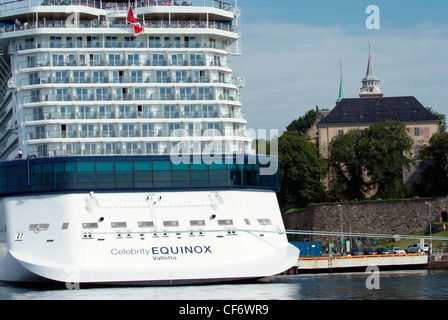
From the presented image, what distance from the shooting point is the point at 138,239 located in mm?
60031

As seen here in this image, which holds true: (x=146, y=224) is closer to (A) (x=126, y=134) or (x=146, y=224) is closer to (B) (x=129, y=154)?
(B) (x=129, y=154)

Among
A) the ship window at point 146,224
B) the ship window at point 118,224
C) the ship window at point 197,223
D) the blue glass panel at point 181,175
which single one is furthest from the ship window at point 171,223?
the blue glass panel at point 181,175

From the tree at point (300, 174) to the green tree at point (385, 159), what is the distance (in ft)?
26.6

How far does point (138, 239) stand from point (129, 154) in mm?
6826

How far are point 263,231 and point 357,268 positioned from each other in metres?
22.7

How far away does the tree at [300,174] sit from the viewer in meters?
138

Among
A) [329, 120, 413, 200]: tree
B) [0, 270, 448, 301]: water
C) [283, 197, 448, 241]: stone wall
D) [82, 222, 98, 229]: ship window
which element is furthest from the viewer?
[329, 120, 413, 200]: tree

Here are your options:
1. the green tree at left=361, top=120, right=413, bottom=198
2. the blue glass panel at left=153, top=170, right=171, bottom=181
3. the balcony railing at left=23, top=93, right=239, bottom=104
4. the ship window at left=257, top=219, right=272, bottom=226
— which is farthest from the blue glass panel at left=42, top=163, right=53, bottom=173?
the green tree at left=361, top=120, right=413, bottom=198

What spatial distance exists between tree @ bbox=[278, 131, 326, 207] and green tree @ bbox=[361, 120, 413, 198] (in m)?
8.11

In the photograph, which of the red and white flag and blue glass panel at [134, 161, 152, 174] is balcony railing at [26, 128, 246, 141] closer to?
blue glass panel at [134, 161, 152, 174]

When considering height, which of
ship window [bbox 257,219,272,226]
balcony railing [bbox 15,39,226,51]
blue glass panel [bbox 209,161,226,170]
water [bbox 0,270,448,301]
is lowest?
water [bbox 0,270,448,301]

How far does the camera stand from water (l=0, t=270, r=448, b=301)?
5419cm

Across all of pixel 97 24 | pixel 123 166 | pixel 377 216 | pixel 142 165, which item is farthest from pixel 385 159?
pixel 123 166

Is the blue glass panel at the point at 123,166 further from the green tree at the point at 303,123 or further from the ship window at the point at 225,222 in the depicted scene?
the green tree at the point at 303,123
